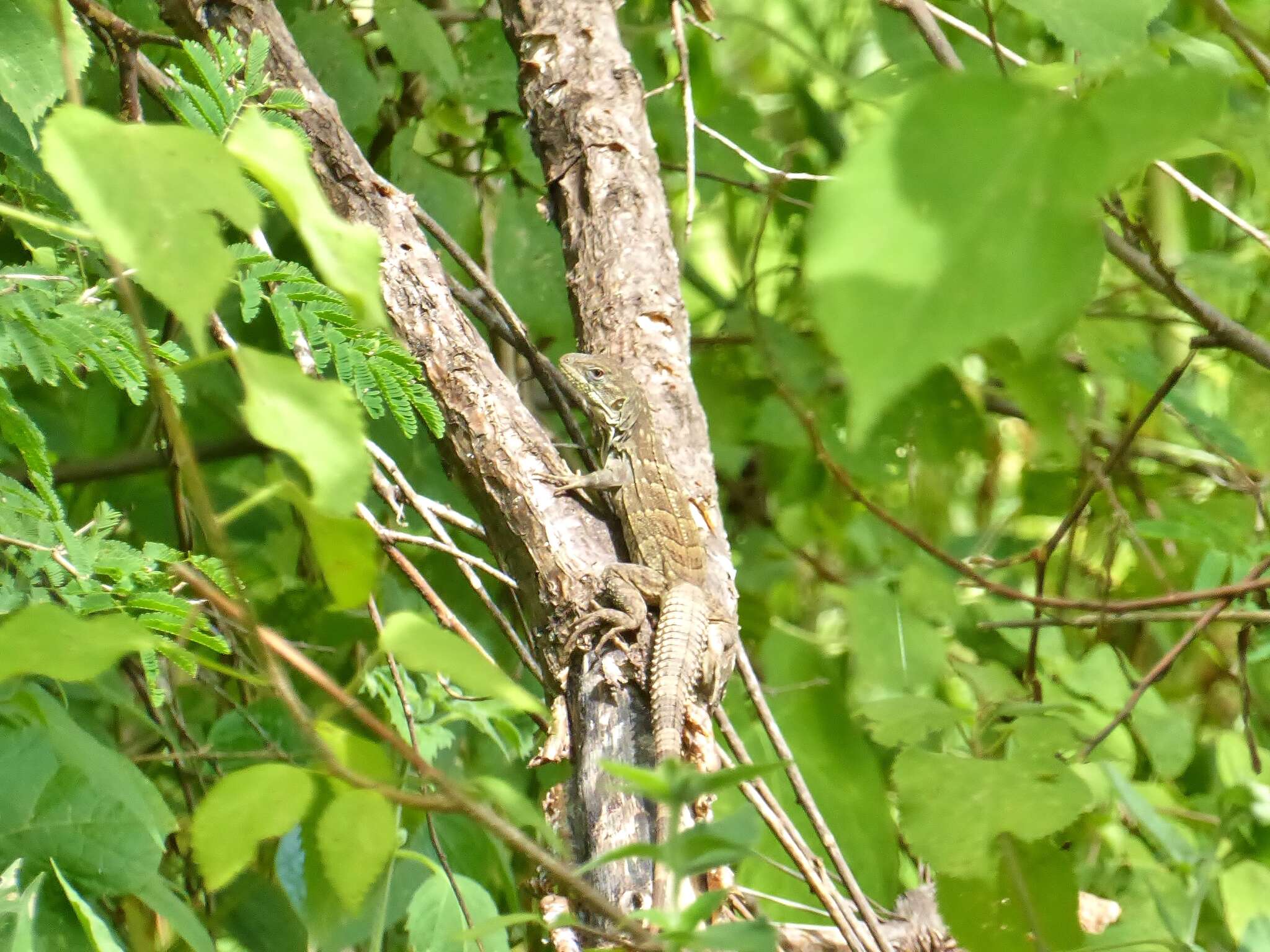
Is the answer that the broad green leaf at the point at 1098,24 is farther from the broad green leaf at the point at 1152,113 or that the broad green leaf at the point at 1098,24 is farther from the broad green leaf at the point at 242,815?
the broad green leaf at the point at 242,815

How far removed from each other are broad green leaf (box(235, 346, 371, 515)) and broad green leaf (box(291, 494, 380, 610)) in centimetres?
6

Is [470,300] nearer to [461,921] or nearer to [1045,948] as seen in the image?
[461,921]

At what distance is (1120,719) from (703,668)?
3.11 ft

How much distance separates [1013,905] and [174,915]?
1.32 metres

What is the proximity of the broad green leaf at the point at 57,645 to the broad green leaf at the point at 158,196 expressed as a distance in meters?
0.28

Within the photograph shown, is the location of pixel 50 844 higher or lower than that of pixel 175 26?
lower

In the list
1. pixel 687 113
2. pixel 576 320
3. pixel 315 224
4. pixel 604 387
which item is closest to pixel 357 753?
pixel 315 224

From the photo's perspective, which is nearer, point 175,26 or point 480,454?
point 480,454

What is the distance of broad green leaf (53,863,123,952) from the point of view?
1.22 m

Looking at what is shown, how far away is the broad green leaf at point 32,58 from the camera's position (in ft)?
4.36

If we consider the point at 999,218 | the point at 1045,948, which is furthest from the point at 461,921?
the point at 999,218

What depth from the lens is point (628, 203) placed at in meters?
1.94

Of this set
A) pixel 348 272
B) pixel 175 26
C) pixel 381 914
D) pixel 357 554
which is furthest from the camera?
pixel 175 26

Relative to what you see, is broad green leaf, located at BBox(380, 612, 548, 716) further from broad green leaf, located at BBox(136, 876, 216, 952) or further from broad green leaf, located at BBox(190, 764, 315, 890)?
broad green leaf, located at BBox(136, 876, 216, 952)
